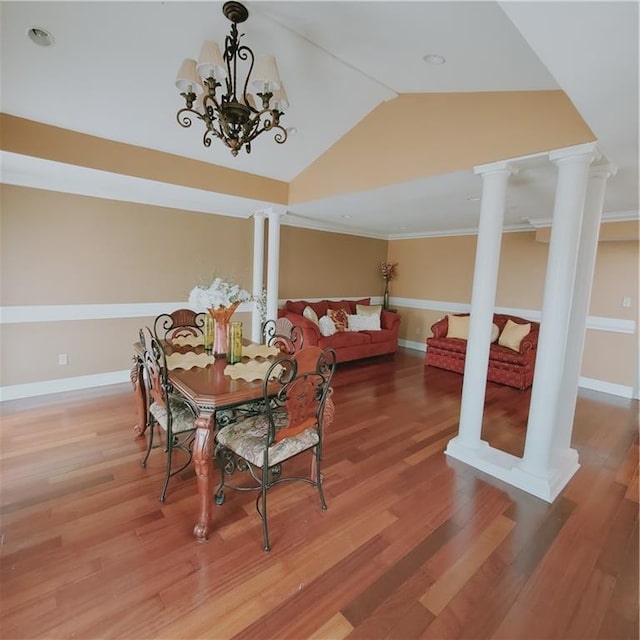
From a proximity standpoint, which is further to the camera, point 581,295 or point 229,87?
point 581,295

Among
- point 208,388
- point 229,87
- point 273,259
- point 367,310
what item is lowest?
point 208,388

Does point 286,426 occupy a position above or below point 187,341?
below

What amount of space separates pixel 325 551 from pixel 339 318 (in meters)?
4.23

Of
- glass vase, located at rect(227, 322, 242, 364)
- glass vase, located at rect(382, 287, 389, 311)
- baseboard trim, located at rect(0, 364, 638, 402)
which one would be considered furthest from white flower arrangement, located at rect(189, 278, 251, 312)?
glass vase, located at rect(382, 287, 389, 311)

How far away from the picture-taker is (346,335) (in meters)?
5.44

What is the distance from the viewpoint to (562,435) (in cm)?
275

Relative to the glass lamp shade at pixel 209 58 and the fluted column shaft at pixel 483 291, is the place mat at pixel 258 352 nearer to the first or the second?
the fluted column shaft at pixel 483 291

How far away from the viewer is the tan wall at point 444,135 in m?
2.28

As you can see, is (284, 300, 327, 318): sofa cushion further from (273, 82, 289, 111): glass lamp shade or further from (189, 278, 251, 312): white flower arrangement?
(273, 82, 289, 111): glass lamp shade

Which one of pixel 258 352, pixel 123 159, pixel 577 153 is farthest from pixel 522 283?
pixel 123 159

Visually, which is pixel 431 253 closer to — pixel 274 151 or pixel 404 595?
pixel 274 151

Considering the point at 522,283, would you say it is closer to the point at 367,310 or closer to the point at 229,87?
the point at 367,310

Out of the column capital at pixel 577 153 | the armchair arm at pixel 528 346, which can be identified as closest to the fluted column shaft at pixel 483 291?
the column capital at pixel 577 153

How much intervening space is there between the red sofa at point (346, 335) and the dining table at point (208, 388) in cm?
236
